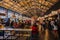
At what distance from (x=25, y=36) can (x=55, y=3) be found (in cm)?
141

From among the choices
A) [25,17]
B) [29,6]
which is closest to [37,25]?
[25,17]

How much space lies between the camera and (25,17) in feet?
26.1

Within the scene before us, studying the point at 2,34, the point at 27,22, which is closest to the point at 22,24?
the point at 27,22

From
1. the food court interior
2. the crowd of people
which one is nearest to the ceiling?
the food court interior

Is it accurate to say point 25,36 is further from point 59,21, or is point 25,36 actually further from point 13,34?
point 59,21

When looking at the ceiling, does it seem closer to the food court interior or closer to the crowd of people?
the food court interior

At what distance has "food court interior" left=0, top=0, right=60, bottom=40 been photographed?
7943 millimetres

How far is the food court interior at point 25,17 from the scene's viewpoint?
26.1ft

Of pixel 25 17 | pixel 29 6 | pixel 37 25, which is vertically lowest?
pixel 37 25

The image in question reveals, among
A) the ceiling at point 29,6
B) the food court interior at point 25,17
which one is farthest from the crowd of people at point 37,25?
the ceiling at point 29,6

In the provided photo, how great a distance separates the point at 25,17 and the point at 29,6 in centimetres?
45

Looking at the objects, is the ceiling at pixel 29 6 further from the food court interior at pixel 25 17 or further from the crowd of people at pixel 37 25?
the crowd of people at pixel 37 25

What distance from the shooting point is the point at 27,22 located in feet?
26.2

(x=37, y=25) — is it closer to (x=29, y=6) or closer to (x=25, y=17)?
(x=25, y=17)
